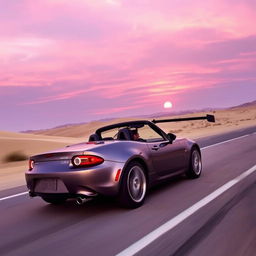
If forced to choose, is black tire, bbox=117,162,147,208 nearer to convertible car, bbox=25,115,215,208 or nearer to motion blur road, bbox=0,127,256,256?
convertible car, bbox=25,115,215,208

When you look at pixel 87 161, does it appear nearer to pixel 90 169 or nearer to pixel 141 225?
pixel 90 169

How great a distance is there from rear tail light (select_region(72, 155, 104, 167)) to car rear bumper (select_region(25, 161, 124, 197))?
77 millimetres

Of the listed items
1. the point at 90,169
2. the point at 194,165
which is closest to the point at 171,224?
the point at 90,169

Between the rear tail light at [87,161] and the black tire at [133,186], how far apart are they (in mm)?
479

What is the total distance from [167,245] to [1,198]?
5113 mm

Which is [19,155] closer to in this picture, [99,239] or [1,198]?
[1,198]

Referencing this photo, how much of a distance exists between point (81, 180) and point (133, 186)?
965mm

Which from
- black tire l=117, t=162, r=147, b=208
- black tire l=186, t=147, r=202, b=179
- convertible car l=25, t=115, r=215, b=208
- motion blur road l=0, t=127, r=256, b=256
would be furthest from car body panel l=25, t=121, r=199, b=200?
black tire l=186, t=147, r=202, b=179

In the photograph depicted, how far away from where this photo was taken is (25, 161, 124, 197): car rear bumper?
6.23 m

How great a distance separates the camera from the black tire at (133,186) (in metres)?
6.51

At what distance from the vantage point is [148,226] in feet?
18.2

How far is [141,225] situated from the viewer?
5617 mm

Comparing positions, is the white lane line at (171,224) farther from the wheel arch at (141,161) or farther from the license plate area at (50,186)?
the license plate area at (50,186)

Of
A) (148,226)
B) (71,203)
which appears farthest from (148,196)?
(148,226)
